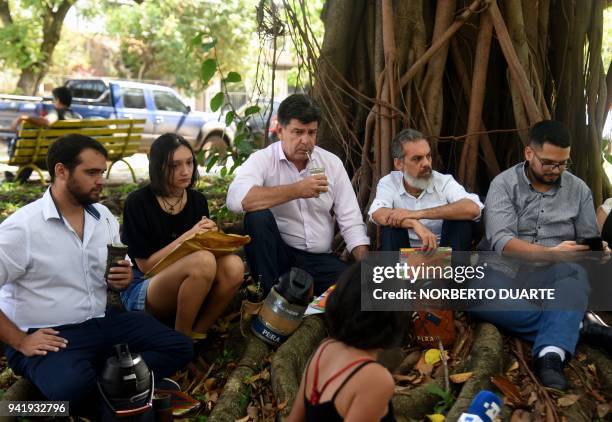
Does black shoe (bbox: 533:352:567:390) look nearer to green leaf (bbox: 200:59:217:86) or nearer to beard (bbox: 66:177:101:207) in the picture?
beard (bbox: 66:177:101:207)

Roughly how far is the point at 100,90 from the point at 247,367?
1243 centimetres

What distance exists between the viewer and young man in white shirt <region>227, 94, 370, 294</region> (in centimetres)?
434

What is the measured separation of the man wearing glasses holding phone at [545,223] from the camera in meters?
4.03

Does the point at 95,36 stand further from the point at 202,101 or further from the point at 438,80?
the point at 438,80

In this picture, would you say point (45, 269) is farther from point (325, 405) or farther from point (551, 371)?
point (551, 371)

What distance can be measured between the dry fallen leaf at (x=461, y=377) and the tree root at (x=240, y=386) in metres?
0.99

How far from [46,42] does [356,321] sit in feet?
61.5

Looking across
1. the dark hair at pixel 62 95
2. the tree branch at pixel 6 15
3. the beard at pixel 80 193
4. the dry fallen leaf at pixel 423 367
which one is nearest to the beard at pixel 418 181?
the dry fallen leaf at pixel 423 367

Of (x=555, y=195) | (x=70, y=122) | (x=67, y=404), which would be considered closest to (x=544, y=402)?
(x=555, y=195)

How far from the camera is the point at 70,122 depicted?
10.6 m

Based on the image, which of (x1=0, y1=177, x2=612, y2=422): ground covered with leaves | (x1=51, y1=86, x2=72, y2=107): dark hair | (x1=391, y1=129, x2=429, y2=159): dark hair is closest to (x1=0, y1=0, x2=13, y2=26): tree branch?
(x1=51, y1=86, x2=72, y2=107): dark hair

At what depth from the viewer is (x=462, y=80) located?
546 centimetres

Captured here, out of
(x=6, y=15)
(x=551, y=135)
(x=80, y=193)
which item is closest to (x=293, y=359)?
(x=80, y=193)

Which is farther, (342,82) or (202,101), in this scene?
(202,101)
